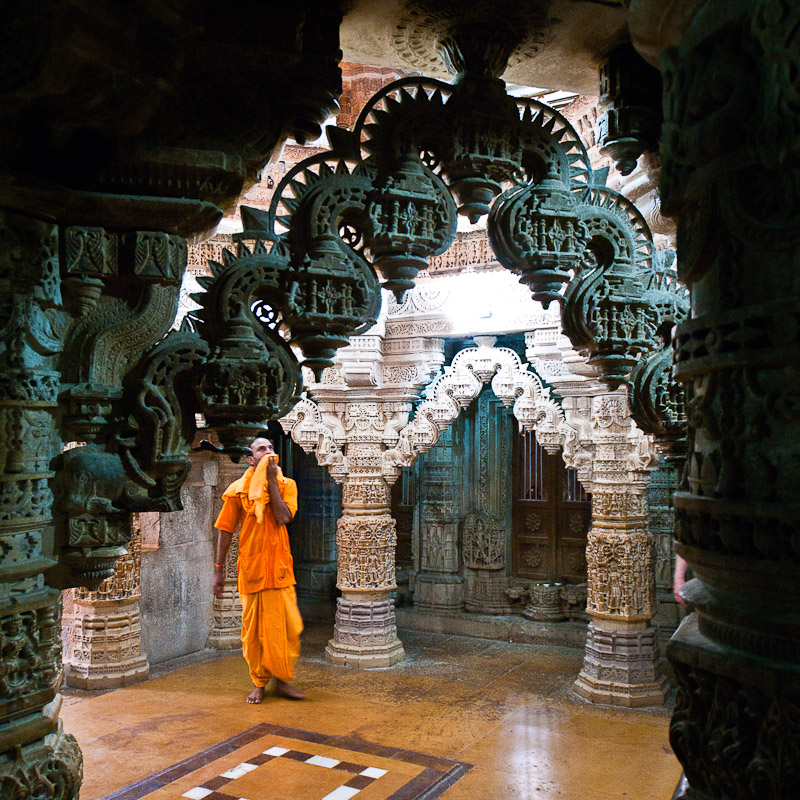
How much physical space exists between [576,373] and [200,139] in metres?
4.50

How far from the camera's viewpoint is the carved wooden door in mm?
8109

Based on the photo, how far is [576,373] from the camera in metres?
6.07

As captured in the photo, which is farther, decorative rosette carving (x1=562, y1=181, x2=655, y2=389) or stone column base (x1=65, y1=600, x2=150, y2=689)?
stone column base (x1=65, y1=600, x2=150, y2=689)

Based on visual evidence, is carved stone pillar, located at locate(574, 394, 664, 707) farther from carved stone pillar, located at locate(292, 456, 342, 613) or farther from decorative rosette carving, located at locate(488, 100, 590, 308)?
carved stone pillar, located at locate(292, 456, 342, 613)

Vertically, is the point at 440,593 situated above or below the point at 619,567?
below

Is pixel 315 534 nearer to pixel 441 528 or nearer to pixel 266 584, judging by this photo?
pixel 441 528

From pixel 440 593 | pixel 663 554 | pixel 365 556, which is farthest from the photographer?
pixel 440 593

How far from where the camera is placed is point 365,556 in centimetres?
686

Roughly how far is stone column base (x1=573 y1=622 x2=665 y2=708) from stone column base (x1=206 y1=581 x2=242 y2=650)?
3200 millimetres

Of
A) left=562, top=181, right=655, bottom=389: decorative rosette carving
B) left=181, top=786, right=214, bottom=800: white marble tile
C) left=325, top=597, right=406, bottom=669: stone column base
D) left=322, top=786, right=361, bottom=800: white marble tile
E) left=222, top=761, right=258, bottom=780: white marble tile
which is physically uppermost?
left=562, top=181, right=655, bottom=389: decorative rosette carving

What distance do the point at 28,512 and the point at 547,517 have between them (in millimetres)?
7006

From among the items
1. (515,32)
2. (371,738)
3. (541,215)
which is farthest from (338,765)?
(515,32)

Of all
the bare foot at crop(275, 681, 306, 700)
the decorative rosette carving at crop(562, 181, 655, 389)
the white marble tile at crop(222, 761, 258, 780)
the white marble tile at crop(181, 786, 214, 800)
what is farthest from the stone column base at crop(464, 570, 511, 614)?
the decorative rosette carving at crop(562, 181, 655, 389)

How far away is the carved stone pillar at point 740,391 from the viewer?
3.45 feet
